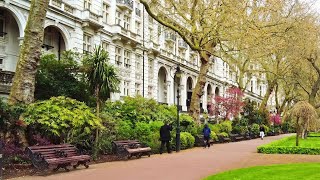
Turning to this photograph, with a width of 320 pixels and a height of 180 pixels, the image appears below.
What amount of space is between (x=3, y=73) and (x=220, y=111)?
29370 millimetres

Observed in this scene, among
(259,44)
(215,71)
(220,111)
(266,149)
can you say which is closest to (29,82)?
(266,149)

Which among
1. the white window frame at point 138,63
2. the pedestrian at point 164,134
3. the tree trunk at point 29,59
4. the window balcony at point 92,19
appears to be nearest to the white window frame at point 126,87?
the white window frame at point 138,63

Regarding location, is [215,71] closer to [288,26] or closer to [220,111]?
[220,111]

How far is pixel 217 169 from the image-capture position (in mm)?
15234

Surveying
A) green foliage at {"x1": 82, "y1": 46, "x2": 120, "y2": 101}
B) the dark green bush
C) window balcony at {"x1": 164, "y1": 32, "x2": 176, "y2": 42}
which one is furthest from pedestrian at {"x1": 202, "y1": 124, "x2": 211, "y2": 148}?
window balcony at {"x1": 164, "y1": 32, "x2": 176, "y2": 42}

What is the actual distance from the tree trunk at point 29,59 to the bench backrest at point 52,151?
299 cm

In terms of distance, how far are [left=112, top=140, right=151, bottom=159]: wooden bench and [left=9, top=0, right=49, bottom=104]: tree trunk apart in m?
4.62

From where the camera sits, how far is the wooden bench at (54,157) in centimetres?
1342

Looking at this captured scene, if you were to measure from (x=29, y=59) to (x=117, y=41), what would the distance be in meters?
23.4

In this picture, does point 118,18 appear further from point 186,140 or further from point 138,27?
point 186,140

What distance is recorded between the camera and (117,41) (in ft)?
131

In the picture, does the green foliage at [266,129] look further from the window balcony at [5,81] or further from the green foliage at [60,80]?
the window balcony at [5,81]

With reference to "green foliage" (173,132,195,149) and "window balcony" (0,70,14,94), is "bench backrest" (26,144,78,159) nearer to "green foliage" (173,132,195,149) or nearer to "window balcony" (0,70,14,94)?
"window balcony" (0,70,14,94)

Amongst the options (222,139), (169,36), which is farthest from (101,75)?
(169,36)
